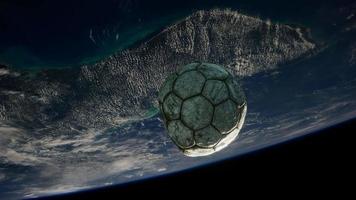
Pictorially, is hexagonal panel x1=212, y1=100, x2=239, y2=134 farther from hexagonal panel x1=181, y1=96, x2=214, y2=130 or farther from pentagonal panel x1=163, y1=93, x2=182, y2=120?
pentagonal panel x1=163, y1=93, x2=182, y2=120

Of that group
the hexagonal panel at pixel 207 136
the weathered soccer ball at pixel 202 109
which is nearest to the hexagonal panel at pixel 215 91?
the weathered soccer ball at pixel 202 109

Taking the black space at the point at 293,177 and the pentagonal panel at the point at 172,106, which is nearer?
the pentagonal panel at the point at 172,106

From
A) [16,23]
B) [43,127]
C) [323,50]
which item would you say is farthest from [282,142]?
[16,23]

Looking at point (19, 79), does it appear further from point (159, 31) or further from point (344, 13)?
point (344, 13)

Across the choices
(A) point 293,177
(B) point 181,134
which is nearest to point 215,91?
(B) point 181,134

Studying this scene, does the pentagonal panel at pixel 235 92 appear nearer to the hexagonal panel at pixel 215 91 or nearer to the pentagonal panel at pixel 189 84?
the hexagonal panel at pixel 215 91

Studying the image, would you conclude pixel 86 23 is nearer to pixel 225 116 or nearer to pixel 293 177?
pixel 225 116

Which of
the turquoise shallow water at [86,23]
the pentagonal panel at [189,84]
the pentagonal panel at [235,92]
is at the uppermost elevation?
the turquoise shallow water at [86,23]
